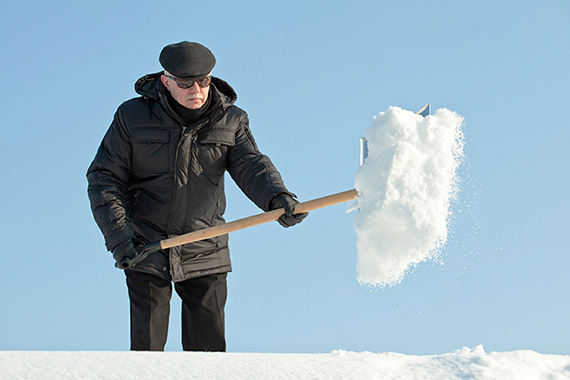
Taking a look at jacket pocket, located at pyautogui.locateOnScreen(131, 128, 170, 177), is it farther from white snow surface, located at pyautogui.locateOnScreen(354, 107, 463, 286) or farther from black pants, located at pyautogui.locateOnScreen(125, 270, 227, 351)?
white snow surface, located at pyautogui.locateOnScreen(354, 107, 463, 286)

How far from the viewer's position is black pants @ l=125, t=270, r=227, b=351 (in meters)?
3.73

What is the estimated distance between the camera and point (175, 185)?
12.1 ft

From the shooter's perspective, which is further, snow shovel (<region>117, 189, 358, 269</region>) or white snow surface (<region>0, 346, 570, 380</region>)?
snow shovel (<region>117, 189, 358, 269</region>)

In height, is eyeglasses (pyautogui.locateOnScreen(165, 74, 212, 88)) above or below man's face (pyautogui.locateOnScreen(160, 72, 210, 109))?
above

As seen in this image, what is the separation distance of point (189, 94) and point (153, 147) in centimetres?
43

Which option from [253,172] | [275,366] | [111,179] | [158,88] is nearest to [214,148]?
[253,172]

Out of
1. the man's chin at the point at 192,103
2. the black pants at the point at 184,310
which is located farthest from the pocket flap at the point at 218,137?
the black pants at the point at 184,310

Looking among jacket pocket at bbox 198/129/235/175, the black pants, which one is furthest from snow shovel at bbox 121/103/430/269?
jacket pocket at bbox 198/129/235/175

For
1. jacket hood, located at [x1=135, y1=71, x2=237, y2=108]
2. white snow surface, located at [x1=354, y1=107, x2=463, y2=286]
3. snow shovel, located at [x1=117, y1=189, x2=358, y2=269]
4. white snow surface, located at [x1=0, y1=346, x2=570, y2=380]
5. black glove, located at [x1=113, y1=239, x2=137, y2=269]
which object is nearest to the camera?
white snow surface, located at [x1=0, y1=346, x2=570, y2=380]

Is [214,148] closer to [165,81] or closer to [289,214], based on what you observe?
[165,81]

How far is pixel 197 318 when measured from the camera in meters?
3.81

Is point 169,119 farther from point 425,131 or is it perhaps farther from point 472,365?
point 472,365

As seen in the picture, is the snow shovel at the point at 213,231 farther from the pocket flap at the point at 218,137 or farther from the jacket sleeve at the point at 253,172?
the pocket flap at the point at 218,137

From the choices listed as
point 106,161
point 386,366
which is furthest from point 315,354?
point 106,161
